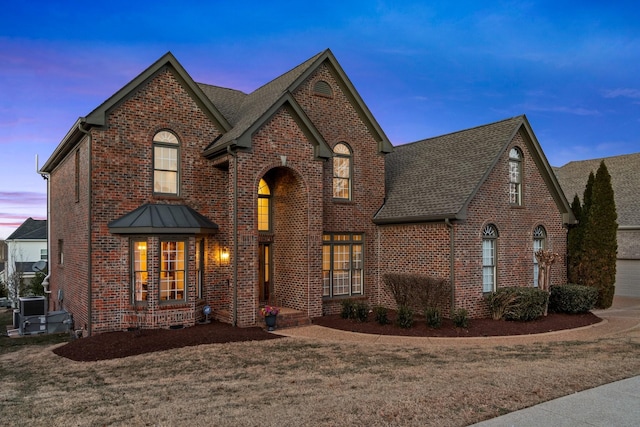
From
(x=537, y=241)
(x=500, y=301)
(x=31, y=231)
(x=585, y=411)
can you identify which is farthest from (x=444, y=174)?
(x=31, y=231)

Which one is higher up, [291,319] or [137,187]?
[137,187]

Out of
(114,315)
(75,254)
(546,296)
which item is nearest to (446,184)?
(546,296)

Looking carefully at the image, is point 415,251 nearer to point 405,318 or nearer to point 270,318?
point 405,318

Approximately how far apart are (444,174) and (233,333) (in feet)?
31.1

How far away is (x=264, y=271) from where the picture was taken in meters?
17.2

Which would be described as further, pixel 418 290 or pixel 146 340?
pixel 418 290

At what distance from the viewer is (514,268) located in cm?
1719

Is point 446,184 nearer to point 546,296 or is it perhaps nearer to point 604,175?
point 546,296

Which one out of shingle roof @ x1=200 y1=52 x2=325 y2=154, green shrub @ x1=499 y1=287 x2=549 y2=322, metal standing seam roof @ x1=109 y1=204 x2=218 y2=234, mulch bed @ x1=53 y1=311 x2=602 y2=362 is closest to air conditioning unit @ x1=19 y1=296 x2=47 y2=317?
mulch bed @ x1=53 y1=311 x2=602 y2=362

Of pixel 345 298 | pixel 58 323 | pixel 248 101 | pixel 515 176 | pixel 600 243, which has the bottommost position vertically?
pixel 58 323

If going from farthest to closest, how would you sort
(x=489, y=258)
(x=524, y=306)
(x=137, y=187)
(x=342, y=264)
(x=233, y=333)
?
(x=342, y=264) → (x=489, y=258) → (x=524, y=306) → (x=137, y=187) → (x=233, y=333)

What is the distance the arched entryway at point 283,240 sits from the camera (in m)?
15.9

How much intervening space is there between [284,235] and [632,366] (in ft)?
34.4

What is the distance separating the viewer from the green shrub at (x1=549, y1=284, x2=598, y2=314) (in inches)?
675
